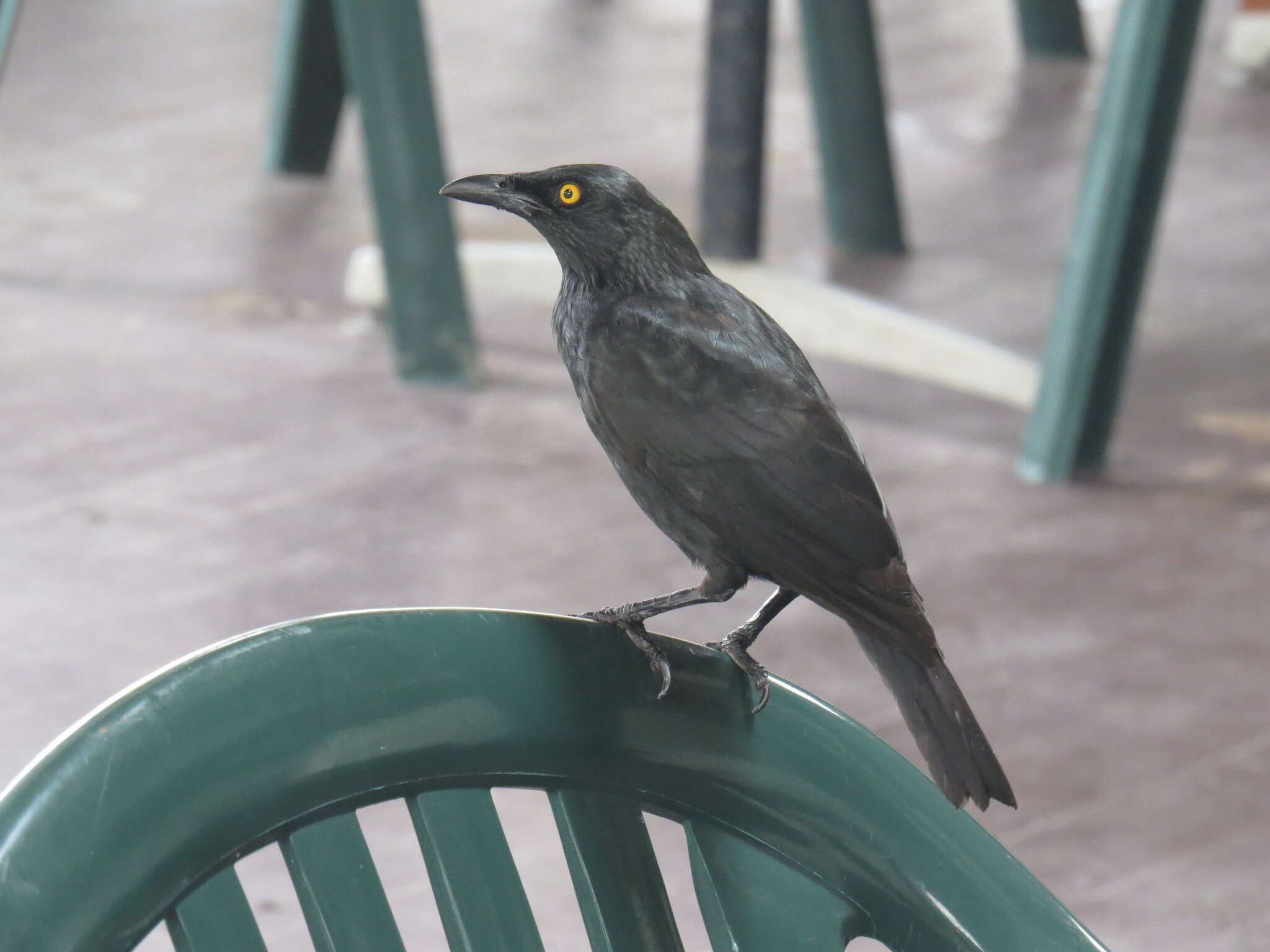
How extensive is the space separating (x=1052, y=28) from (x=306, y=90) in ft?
11.0

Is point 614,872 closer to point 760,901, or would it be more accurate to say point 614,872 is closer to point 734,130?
point 760,901

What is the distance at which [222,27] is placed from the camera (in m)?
7.93

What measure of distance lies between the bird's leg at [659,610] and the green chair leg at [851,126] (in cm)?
386

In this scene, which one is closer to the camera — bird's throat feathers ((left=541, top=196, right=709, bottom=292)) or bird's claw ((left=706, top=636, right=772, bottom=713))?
bird's claw ((left=706, top=636, right=772, bottom=713))

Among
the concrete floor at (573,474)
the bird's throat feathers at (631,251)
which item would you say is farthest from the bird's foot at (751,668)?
the concrete floor at (573,474)

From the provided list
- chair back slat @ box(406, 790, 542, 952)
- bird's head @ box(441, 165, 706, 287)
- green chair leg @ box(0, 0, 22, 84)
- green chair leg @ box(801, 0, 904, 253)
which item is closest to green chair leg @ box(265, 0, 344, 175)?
green chair leg @ box(801, 0, 904, 253)

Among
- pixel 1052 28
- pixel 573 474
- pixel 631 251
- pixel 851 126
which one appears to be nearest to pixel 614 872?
pixel 631 251

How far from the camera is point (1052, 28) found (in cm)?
739

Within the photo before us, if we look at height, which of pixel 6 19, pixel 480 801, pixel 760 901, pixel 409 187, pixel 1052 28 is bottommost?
pixel 1052 28

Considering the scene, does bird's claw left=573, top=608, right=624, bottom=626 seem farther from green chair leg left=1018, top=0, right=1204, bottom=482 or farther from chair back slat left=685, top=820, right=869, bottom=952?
green chair leg left=1018, top=0, right=1204, bottom=482

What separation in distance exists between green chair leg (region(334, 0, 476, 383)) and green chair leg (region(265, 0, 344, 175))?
149 cm

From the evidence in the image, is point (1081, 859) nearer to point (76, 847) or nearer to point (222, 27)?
point (76, 847)

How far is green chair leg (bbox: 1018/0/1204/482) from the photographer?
11.3 feet

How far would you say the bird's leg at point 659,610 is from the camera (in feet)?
3.36
